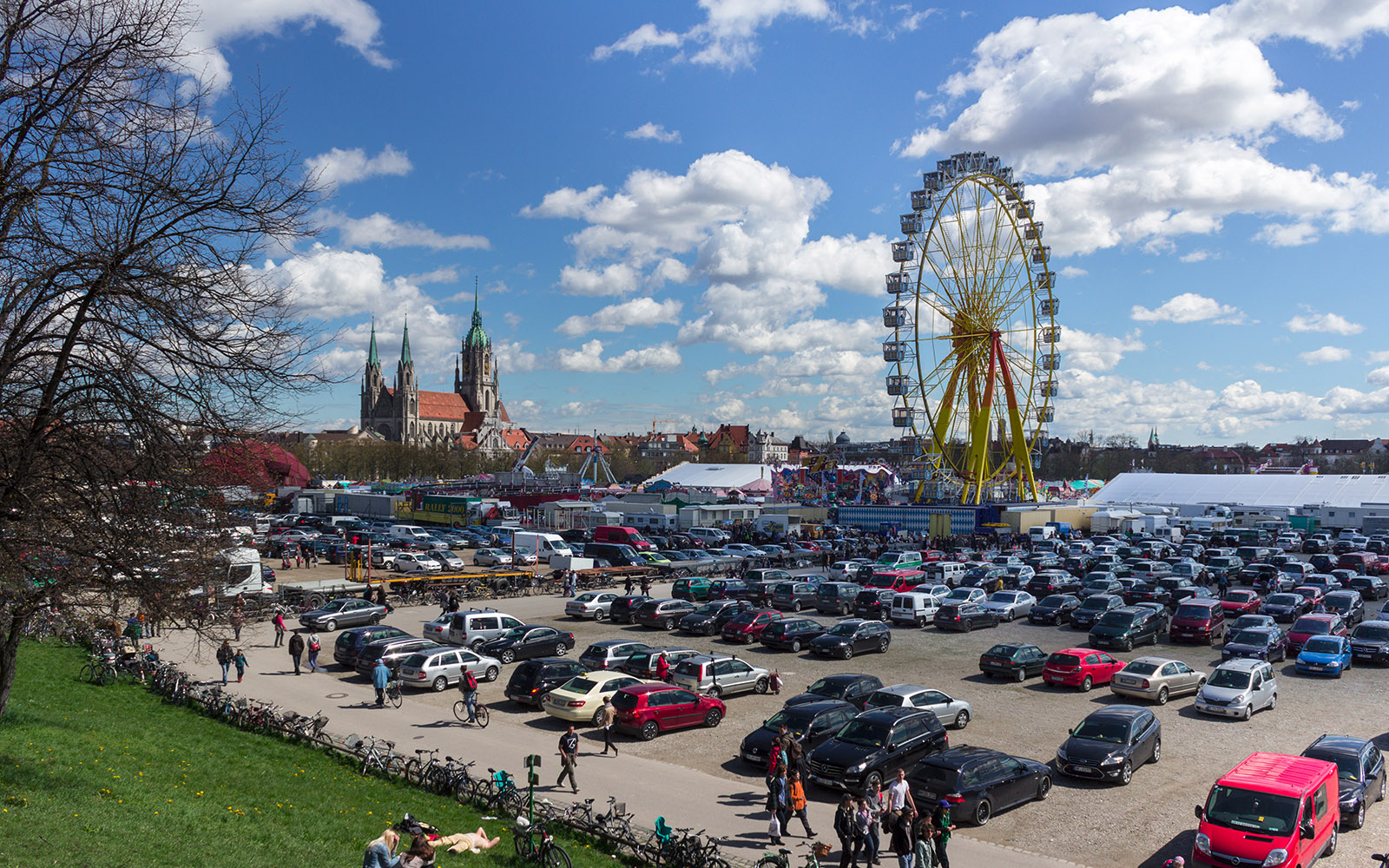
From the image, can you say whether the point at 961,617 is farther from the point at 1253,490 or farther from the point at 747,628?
the point at 1253,490

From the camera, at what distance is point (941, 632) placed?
32.4 meters

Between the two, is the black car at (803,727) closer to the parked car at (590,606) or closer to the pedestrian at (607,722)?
the pedestrian at (607,722)

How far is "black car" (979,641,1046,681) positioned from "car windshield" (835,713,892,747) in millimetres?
9329

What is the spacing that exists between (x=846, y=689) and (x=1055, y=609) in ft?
55.5

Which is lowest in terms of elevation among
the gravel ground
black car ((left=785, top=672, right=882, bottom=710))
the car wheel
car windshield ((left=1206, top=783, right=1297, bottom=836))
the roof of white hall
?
the gravel ground

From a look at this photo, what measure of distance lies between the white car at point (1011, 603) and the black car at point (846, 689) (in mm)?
15116

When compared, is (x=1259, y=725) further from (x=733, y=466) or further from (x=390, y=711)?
(x=733, y=466)

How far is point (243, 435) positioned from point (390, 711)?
13.9 m

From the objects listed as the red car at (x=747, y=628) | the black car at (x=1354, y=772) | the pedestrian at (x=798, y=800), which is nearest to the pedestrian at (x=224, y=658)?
the pedestrian at (x=798, y=800)

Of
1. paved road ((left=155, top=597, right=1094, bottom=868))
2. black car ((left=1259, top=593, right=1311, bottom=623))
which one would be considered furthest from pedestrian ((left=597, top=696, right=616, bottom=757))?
black car ((left=1259, top=593, right=1311, bottom=623))

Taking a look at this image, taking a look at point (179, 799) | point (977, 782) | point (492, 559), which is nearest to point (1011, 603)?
point (977, 782)

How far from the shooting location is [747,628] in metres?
29.8

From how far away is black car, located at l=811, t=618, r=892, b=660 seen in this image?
2747 centimetres

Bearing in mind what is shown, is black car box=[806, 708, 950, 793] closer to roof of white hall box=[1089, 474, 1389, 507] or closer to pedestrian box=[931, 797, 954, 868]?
pedestrian box=[931, 797, 954, 868]
